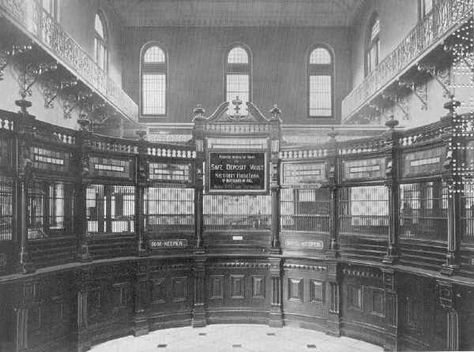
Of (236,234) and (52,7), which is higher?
(52,7)

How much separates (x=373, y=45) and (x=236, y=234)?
10439 millimetres

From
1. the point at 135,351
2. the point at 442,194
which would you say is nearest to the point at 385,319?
the point at 442,194

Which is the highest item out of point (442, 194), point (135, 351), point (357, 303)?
point (442, 194)

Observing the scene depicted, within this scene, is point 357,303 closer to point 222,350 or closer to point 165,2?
point 222,350

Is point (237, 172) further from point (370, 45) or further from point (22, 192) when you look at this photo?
point (370, 45)

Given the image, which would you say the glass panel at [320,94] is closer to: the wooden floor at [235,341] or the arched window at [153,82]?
the arched window at [153,82]

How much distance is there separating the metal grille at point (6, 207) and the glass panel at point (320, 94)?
1439 cm

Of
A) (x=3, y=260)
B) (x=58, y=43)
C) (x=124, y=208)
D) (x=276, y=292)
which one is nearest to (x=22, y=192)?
(x=3, y=260)

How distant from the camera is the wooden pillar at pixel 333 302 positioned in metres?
7.27

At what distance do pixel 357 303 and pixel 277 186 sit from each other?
2222mm

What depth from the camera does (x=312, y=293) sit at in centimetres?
767

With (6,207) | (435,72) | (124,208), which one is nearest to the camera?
(6,207)

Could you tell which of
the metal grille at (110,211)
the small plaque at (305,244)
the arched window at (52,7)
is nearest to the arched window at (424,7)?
the small plaque at (305,244)

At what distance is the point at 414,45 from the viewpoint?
1087 centimetres
